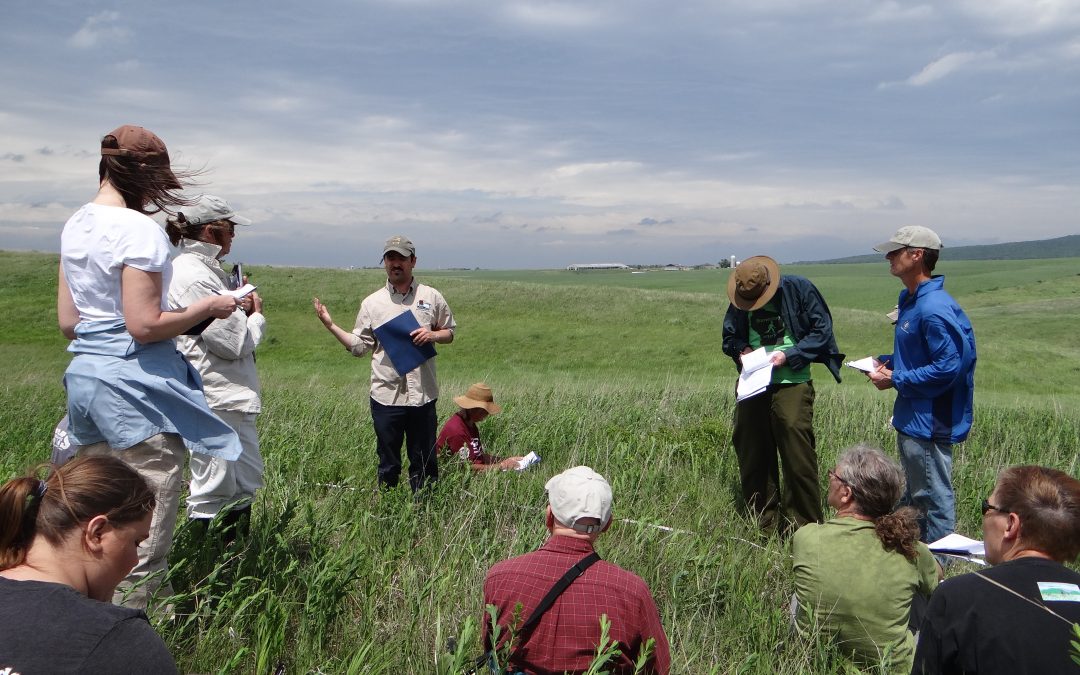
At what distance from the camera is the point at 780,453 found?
5.45 meters

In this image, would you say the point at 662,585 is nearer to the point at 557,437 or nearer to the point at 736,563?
the point at 736,563

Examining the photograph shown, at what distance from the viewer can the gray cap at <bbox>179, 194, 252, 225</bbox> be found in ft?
13.3

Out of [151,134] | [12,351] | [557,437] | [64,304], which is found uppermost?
[151,134]

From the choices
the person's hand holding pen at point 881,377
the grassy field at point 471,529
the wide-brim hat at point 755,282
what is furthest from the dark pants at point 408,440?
the person's hand holding pen at point 881,377

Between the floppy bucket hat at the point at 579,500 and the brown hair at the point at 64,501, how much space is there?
55.4 inches

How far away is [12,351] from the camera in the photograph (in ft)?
78.7

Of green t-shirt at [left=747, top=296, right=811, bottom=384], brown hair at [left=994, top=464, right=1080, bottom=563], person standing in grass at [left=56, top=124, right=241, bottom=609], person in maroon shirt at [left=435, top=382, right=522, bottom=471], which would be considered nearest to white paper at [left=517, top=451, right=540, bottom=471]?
person in maroon shirt at [left=435, top=382, right=522, bottom=471]

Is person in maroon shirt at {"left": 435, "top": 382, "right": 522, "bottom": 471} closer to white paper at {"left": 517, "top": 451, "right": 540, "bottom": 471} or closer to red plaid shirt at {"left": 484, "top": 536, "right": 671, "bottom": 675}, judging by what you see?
white paper at {"left": 517, "top": 451, "right": 540, "bottom": 471}

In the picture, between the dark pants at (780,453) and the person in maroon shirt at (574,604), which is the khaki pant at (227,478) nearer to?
the person in maroon shirt at (574,604)

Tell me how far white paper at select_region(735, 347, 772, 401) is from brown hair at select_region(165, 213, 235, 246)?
3.42 m

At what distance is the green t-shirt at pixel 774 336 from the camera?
5.48 metres

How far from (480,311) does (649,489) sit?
30315 millimetres

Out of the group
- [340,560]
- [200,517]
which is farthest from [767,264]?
[200,517]

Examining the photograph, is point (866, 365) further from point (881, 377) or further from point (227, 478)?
point (227, 478)
